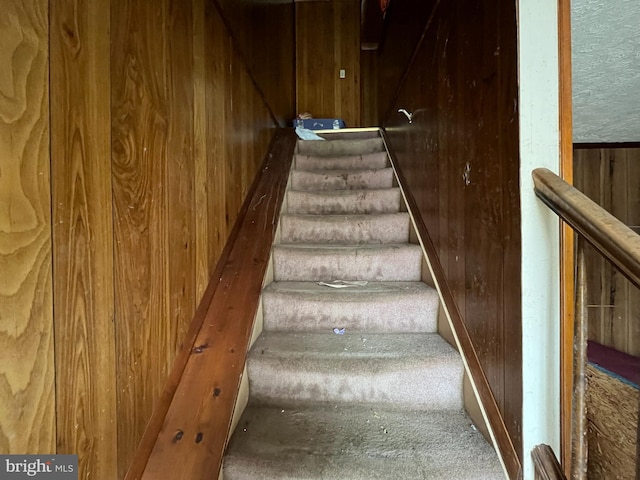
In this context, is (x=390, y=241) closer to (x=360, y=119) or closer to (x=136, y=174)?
(x=136, y=174)

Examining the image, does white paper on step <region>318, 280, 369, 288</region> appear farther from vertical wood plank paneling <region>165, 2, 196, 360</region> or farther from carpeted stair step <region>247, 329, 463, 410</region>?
vertical wood plank paneling <region>165, 2, 196, 360</region>

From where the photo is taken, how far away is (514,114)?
780 mm

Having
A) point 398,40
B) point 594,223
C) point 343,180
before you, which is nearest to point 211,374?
point 594,223

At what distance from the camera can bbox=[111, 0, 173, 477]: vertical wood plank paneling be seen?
712 mm

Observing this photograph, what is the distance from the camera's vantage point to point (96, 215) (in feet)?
2.11

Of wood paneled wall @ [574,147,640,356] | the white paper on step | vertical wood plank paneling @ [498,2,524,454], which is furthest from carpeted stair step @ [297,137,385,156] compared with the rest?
vertical wood plank paneling @ [498,2,524,454]

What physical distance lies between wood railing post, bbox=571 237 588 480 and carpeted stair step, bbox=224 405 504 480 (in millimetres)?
232

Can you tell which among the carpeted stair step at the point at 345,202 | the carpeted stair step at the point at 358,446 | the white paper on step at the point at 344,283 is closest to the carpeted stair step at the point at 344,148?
the carpeted stair step at the point at 345,202

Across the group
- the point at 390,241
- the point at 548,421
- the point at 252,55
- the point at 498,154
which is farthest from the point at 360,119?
the point at 548,421

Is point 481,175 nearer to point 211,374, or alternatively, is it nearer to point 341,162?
point 211,374

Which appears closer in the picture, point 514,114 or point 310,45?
point 514,114

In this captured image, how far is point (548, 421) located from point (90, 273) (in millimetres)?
1122

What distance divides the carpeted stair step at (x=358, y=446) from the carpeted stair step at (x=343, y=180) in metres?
1.50

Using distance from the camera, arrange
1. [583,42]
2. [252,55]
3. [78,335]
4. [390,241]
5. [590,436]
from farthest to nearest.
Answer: [252,55], [390,241], [590,436], [583,42], [78,335]
